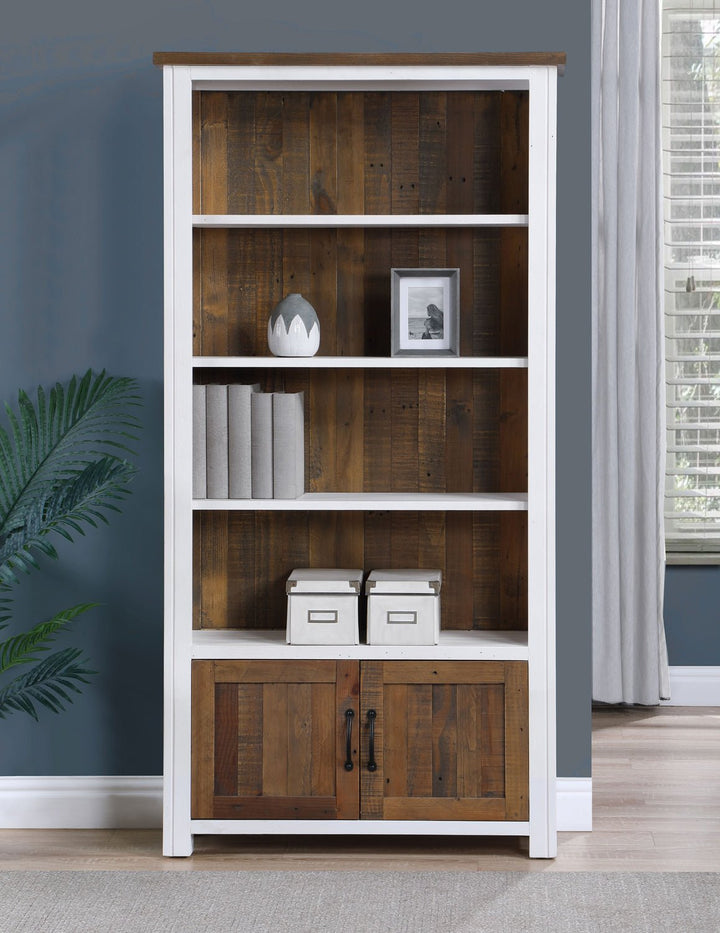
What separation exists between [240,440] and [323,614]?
1.57 feet

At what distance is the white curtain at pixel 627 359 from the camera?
3.74 m

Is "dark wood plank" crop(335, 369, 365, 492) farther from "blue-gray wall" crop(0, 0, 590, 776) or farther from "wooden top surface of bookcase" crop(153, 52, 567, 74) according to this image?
"wooden top surface of bookcase" crop(153, 52, 567, 74)

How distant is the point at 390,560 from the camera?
2.81 meters

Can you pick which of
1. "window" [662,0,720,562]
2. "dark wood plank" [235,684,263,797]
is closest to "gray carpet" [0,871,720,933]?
"dark wood plank" [235,684,263,797]

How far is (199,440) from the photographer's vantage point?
2553 millimetres

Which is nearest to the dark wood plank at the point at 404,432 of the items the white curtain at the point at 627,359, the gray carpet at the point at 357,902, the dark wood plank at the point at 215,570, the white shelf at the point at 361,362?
the white shelf at the point at 361,362

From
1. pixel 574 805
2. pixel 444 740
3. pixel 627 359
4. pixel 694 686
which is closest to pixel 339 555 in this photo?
pixel 444 740

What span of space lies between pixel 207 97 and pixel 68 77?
37cm

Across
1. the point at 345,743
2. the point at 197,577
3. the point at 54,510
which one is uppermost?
the point at 54,510

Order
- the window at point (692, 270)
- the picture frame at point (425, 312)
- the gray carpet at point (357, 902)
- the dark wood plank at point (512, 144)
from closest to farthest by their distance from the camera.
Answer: the gray carpet at point (357, 902)
the picture frame at point (425, 312)
the dark wood plank at point (512, 144)
the window at point (692, 270)

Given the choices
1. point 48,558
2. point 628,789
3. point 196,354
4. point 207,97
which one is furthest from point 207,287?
point 628,789

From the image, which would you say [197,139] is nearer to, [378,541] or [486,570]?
[378,541]

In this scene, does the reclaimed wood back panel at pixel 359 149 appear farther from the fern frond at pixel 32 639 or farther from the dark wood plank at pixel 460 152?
the fern frond at pixel 32 639

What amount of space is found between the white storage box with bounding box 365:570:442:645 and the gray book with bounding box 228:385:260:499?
42 centimetres
